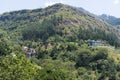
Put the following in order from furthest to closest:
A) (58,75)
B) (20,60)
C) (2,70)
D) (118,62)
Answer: (118,62)
(58,75)
(20,60)
(2,70)

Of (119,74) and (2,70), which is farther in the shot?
(119,74)

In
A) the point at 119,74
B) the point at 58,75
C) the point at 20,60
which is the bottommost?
the point at 119,74

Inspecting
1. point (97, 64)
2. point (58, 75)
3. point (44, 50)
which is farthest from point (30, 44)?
point (58, 75)

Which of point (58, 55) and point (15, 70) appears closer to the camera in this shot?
point (15, 70)

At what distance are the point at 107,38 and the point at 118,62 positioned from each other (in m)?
44.0

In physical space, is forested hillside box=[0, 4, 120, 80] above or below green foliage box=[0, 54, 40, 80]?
below

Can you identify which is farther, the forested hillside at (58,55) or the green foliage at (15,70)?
the forested hillside at (58,55)

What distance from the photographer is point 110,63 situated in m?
130

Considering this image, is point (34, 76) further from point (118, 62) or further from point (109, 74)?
point (118, 62)

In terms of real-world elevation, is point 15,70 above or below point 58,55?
above

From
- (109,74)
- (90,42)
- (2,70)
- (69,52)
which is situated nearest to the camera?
(2,70)

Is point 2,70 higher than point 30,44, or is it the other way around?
point 2,70

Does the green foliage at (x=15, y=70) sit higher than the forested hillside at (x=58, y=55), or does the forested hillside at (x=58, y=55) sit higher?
the green foliage at (x=15, y=70)

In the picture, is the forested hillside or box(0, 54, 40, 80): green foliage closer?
box(0, 54, 40, 80): green foliage
